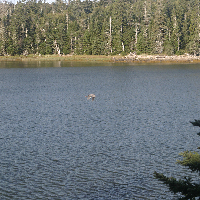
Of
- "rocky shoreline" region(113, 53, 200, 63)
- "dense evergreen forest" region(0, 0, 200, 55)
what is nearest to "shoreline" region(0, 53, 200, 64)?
"rocky shoreline" region(113, 53, 200, 63)

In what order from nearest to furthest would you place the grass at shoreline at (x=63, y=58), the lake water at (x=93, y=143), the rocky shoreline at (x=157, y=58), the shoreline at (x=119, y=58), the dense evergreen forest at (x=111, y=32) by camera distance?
the lake water at (x=93, y=143), the rocky shoreline at (x=157, y=58), the shoreline at (x=119, y=58), the dense evergreen forest at (x=111, y=32), the grass at shoreline at (x=63, y=58)

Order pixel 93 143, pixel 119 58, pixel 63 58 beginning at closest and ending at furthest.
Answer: pixel 93 143 → pixel 119 58 → pixel 63 58

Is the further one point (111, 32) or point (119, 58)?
point (111, 32)

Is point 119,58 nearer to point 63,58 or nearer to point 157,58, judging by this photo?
point 157,58

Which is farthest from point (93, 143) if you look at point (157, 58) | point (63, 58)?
point (63, 58)

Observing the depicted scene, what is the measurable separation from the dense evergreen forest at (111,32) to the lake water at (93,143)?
68949mm

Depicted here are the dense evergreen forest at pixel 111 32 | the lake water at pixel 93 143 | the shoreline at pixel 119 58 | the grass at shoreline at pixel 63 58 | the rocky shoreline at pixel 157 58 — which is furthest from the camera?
the grass at shoreline at pixel 63 58

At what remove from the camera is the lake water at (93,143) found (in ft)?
54.3

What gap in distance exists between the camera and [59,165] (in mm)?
19328

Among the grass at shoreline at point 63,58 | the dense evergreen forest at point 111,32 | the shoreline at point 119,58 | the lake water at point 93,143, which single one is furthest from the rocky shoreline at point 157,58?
the lake water at point 93,143

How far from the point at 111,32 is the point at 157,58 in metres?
21.7

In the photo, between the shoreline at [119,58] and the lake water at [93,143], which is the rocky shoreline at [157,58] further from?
the lake water at [93,143]

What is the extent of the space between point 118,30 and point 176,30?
61.2ft

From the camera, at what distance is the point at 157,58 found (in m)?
107
